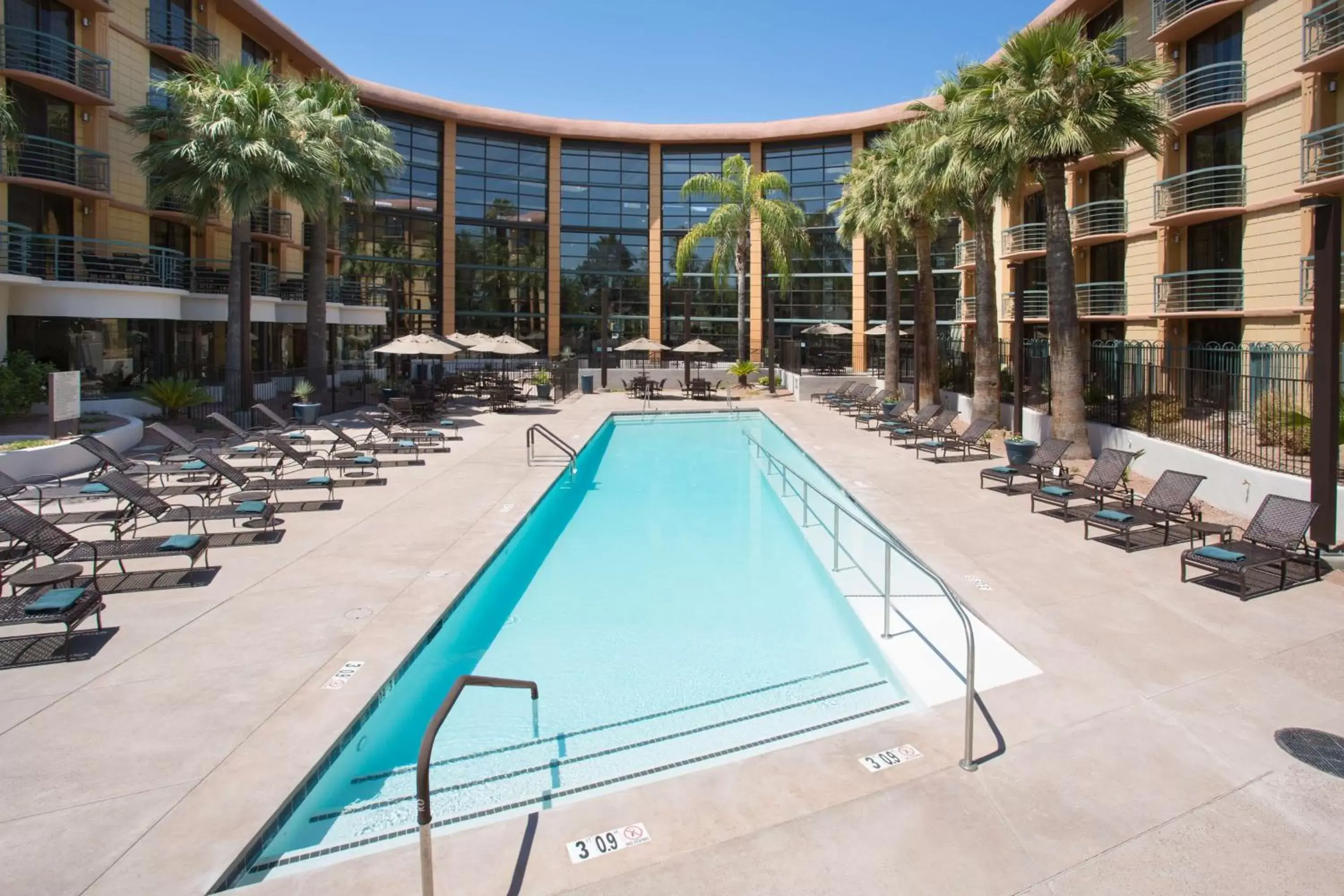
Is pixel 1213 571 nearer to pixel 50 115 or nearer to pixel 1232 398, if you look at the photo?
pixel 1232 398

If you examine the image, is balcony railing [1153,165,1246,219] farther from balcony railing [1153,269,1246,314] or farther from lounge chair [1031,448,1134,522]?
lounge chair [1031,448,1134,522]

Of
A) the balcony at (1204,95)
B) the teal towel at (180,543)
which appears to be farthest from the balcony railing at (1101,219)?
the teal towel at (180,543)

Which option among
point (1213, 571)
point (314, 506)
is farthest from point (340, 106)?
point (1213, 571)

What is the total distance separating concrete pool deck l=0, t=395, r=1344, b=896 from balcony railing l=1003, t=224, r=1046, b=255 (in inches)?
945

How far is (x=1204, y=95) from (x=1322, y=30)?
12.4ft

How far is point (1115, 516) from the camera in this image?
11336 mm

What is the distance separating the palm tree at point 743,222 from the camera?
1543 inches

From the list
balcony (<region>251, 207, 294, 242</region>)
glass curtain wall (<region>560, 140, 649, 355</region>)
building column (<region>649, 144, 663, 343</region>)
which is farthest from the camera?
glass curtain wall (<region>560, 140, 649, 355</region>)

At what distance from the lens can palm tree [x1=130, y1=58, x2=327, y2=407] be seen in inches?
904

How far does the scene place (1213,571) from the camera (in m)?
9.47

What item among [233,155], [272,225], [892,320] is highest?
[272,225]

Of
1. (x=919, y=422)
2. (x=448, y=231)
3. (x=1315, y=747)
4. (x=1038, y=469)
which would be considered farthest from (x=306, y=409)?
(x=448, y=231)

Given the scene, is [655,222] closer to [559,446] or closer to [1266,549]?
[559,446]

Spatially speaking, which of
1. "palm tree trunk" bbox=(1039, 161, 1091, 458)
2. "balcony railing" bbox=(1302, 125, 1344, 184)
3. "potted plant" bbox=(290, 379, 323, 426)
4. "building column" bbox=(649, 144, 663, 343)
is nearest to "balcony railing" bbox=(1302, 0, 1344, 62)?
"balcony railing" bbox=(1302, 125, 1344, 184)
